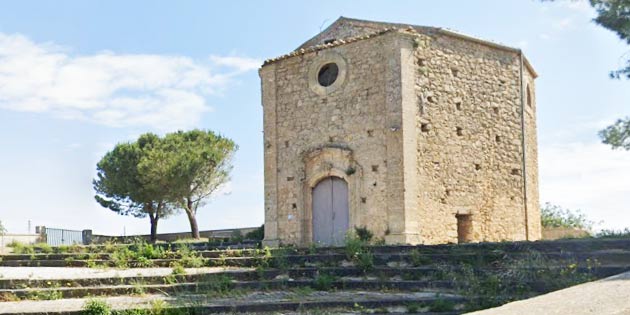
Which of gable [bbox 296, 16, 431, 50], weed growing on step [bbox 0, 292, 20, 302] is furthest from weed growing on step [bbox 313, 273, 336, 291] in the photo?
gable [bbox 296, 16, 431, 50]

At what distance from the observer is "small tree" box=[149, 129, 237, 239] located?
131 ft

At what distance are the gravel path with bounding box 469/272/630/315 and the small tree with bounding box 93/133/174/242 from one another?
119 ft

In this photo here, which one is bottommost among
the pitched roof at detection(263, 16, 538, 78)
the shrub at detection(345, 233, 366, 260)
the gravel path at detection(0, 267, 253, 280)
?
the gravel path at detection(0, 267, 253, 280)

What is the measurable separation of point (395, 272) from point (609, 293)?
20.8 ft

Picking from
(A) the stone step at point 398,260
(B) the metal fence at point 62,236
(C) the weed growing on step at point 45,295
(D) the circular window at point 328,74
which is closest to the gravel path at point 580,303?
(A) the stone step at point 398,260

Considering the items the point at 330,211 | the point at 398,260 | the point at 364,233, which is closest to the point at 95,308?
the point at 398,260

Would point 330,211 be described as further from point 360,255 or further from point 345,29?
point 360,255

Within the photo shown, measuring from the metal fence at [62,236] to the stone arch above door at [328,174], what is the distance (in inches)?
659

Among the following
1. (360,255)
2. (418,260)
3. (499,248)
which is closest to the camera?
(499,248)

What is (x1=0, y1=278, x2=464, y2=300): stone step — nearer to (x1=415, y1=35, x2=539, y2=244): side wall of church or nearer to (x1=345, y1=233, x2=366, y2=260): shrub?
(x1=345, y1=233, x2=366, y2=260): shrub

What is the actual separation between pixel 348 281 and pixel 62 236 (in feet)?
86.4

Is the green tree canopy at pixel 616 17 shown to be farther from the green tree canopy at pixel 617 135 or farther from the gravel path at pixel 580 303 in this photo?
the gravel path at pixel 580 303

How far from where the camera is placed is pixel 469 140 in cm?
1941

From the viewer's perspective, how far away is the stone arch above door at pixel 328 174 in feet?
61.3
